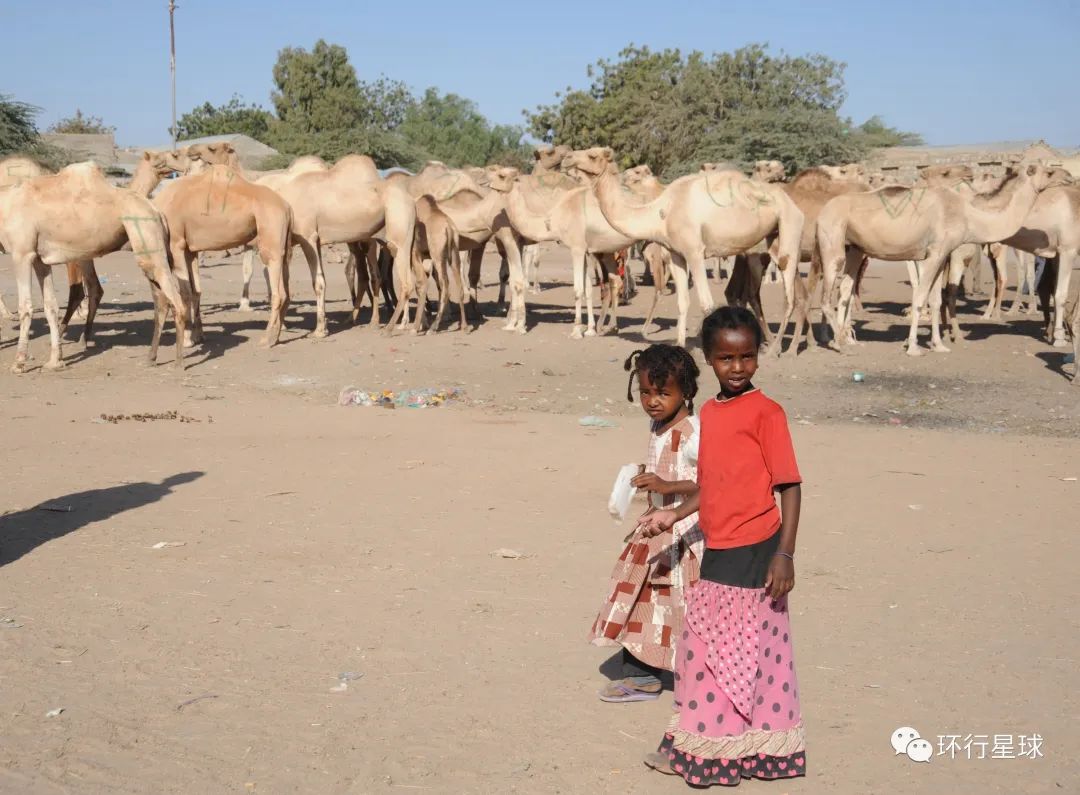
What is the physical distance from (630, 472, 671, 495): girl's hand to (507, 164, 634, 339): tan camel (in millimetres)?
11545

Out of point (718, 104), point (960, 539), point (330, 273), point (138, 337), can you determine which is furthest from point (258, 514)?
point (718, 104)

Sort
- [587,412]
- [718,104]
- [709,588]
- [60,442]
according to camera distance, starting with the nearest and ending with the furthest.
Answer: [709,588]
[60,442]
[587,412]
[718,104]

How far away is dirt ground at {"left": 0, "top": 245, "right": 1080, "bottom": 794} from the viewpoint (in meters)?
4.01

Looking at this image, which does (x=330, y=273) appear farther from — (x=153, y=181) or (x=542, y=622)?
(x=542, y=622)

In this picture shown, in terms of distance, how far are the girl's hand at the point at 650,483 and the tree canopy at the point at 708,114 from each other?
3422cm

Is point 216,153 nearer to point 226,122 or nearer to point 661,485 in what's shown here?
point 661,485

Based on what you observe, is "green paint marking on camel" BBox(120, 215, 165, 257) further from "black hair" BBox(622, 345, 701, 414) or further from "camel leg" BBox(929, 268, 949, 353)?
"black hair" BBox(622, 345, 701, 414)

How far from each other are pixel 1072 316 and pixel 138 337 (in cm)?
1186

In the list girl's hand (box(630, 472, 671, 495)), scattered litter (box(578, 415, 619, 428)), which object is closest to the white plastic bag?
girl's hand (box(630, 472, 671, 495))

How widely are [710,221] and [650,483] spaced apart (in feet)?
33.7

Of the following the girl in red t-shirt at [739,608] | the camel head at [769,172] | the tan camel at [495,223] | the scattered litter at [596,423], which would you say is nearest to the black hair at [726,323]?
the girl in red t-shirt at [739,608]

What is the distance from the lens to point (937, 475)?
28.0 ft

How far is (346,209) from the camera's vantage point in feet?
53.3

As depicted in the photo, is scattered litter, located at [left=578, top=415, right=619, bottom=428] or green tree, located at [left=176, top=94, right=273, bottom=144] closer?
scattered litter, located at [left=578, top=415, right=619, bottom=428]
